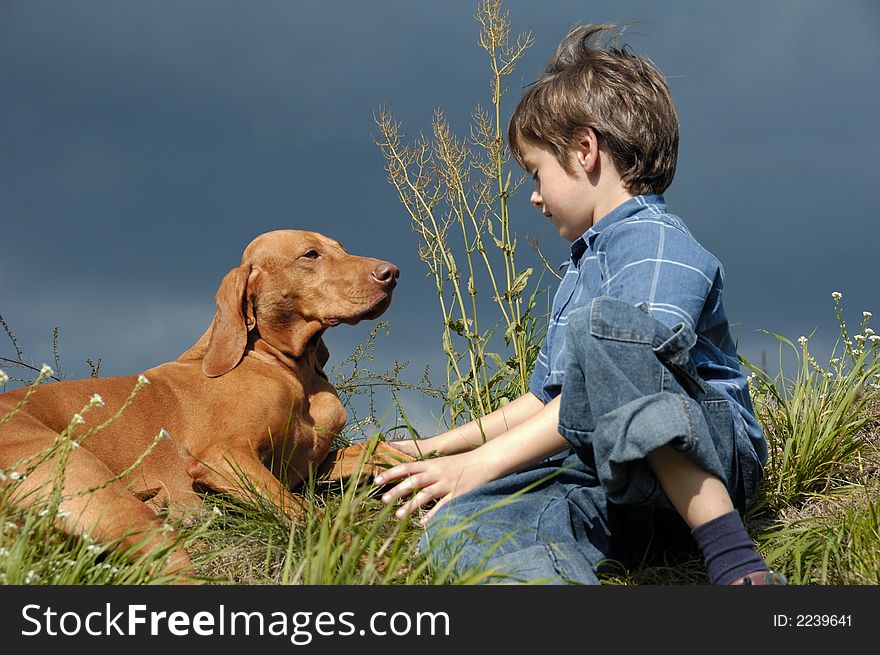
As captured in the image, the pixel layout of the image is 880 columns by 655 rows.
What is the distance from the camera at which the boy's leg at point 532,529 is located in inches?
94.5

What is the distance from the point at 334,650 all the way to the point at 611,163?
6.83 ft

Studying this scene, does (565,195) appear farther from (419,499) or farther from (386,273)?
(419,499)

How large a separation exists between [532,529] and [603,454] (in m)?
0.58

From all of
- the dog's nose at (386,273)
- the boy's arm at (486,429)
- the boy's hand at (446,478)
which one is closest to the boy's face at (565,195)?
the dog's nose at (386,273)

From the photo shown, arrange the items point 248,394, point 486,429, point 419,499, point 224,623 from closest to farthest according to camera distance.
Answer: point 224,623, point 419,499, point 248,394, point 486,429

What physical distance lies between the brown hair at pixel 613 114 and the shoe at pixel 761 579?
1.49 metres

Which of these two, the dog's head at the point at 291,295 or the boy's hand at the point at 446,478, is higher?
the dog's head at the point at 291,295

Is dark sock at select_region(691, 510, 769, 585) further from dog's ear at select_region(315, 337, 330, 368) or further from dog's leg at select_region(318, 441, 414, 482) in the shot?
dog's ear at select_region(315, 337, 330, 368)

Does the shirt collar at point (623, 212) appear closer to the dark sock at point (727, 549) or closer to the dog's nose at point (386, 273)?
the dog's nose at point (386, 273)

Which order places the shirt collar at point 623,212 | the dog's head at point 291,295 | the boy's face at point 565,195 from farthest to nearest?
1. the dog's head at point 291,295
2. the boy's face at point 565,195
3. the shirt collar at point 623,212

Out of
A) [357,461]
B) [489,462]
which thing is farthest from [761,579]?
[357,461]

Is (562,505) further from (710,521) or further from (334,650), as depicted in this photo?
(334,650)

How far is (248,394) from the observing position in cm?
322

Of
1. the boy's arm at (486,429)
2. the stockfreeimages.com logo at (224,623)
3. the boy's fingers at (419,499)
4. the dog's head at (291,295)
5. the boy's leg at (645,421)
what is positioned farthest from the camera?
the boy's arm at (486,429)
